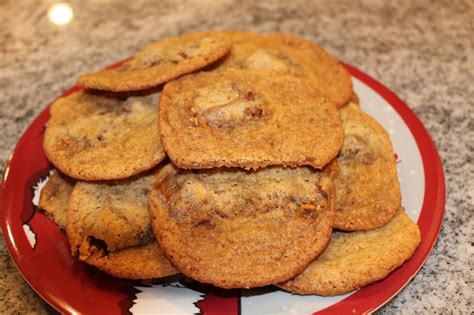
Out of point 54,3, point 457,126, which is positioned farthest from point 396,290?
point 54,3

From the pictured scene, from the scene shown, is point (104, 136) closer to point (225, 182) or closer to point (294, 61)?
point (225, 182)

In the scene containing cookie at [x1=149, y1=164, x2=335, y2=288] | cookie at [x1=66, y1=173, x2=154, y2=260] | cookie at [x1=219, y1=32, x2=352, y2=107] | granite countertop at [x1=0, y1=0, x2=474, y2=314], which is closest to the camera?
cookie at [x1=149, y1=164, x2=335, y2=288]

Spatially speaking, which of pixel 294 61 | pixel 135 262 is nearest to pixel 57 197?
pixel 135 262

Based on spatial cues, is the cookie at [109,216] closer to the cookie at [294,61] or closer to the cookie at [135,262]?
the cookie at [135,262]

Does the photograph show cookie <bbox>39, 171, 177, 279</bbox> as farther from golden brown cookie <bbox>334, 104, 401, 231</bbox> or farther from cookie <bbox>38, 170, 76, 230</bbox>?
golden brown cookie <bbox>334, 104, 401, 231</bbox>

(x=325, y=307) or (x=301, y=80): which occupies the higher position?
(x=301, y=80)

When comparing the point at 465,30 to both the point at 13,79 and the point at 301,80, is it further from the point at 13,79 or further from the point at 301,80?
the point at 13,79

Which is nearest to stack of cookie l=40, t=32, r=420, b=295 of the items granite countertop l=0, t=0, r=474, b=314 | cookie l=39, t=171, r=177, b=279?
cookie l=39, t=171, r=177, b=279
